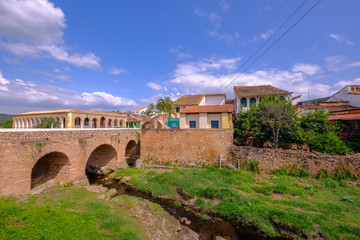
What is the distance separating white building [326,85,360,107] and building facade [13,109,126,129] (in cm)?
4419

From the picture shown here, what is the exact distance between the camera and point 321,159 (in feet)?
35.3

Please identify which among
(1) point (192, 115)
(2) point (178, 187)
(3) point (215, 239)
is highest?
(1) point (192, 115)

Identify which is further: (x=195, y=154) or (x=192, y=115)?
(x=192, y=115)

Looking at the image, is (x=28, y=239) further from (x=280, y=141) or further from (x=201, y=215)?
(x=280, y=141)

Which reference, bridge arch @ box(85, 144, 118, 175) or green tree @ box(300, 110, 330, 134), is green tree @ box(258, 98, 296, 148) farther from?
bridge arch @ box(85, 144, 118, 175)

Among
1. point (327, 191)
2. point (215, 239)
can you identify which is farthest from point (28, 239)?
point (327, 191)

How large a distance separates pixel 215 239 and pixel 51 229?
6.75m

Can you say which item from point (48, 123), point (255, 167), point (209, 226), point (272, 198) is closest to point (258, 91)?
point (255, 167)

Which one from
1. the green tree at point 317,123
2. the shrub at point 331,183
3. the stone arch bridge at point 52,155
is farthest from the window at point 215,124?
the stone arch bridge at point 52,155

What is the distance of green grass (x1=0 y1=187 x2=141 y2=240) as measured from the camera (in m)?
4.89

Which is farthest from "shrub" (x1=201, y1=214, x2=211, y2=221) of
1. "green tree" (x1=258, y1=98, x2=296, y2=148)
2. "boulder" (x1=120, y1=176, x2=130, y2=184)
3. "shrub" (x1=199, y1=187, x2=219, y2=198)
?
"green tree" (x1=258, y1=98, x2=296, y2=148)

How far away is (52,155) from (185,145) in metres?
11.2

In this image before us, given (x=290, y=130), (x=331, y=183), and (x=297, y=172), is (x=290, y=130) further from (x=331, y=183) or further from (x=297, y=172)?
(x=331, y=183)

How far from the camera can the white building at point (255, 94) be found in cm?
1998
